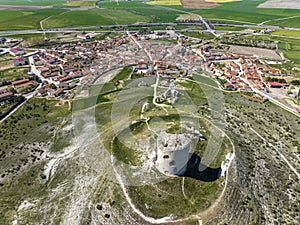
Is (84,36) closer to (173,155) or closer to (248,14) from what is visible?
(173,155)

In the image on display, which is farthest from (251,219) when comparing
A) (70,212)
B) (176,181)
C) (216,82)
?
(216,82)

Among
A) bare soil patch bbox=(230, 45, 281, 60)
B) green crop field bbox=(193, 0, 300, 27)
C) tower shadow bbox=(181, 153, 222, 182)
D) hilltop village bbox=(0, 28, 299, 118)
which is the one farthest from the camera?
green crop field bbox=(193, 0, 300, 27)

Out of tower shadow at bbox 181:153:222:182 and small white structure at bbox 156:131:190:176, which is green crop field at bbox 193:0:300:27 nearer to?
tower shadow at bbox 181:153:222:182

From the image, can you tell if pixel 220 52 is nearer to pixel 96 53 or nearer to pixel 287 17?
pixel 96 53

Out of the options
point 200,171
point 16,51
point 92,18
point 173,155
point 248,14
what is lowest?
point 92,18

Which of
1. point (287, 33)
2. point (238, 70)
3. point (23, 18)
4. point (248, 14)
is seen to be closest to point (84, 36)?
point (23, 18)

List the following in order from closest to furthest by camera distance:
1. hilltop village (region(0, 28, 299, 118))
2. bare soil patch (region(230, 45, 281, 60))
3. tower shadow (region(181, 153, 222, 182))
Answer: tower shadow (region(181, 153, 222, 182)) < hilltop village (region(0, 28, 299, 118)) < bare soil patch (region(230, 45, 281, 60))

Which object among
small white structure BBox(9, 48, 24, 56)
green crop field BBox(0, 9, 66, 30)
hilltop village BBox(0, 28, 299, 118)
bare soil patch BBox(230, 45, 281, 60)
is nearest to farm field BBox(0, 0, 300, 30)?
green crop field BBox(0, 9, 66, 30)
